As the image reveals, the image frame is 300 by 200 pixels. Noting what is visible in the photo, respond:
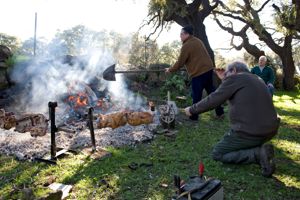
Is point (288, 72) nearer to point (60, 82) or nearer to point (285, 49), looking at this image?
point (285, 49)

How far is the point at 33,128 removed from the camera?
17.6ft

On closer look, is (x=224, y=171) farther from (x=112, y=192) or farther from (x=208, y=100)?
(x=112, y=192)

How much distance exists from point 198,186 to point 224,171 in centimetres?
155

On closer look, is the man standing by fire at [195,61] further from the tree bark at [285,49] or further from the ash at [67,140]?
the tree bark at [285,49]

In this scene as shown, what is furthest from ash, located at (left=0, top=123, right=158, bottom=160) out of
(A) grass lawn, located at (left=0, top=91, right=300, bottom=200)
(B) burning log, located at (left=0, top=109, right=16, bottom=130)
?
(B) burning log, located at (left=0, top=109, right=16, bottom=130)

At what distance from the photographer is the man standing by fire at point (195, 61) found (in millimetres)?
7039

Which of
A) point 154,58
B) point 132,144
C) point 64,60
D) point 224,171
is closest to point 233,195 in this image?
point 224,171

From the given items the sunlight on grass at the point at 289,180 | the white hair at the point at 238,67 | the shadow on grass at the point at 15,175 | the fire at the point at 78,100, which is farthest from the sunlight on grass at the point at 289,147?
the fire at the point at 78,100

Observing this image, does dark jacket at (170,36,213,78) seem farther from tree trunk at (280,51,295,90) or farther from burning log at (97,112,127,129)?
tree trunk at (280,51,295,90)

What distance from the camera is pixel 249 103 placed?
4.35 m

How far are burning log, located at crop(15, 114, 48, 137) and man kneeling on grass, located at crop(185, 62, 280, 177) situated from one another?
8.29 ft

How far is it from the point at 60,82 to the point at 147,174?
5.42m

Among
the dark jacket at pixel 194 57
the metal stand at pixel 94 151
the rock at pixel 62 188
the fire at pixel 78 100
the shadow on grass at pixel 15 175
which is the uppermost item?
the dark jacket at pixel 194 57

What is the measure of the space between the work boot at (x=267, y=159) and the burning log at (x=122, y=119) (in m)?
3.03
